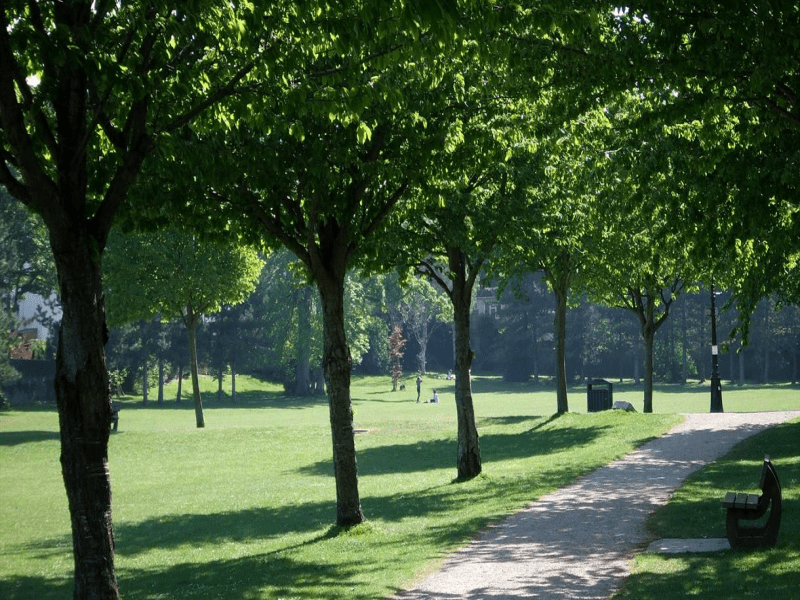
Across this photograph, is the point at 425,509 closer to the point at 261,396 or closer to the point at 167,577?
the point at 167,577

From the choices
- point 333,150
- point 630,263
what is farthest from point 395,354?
point 333,150

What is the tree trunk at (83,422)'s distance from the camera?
7.66 m

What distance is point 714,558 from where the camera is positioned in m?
9.56

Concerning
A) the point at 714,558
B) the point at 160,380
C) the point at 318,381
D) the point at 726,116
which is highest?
the point at 726,116

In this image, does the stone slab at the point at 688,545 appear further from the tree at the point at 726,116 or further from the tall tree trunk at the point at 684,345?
the tall tree trunk at the point at 684,345

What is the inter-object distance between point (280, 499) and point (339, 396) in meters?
6.49

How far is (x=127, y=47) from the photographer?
806 centimetres

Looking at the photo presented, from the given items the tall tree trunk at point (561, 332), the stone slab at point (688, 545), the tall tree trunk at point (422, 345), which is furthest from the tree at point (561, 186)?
the tall tree trunk at point (422, 345)

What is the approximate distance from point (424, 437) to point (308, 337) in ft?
116

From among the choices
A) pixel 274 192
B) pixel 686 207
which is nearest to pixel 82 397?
pixel 274 192

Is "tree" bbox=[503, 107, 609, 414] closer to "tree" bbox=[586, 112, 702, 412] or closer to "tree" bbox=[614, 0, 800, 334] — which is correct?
"tree" bbox=[586, 112, 702, 412]

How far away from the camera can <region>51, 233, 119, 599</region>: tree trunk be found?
766 centimetres

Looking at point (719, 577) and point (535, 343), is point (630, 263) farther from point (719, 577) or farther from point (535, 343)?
point (535, 343)

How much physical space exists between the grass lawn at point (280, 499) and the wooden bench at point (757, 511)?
327 centimetres
